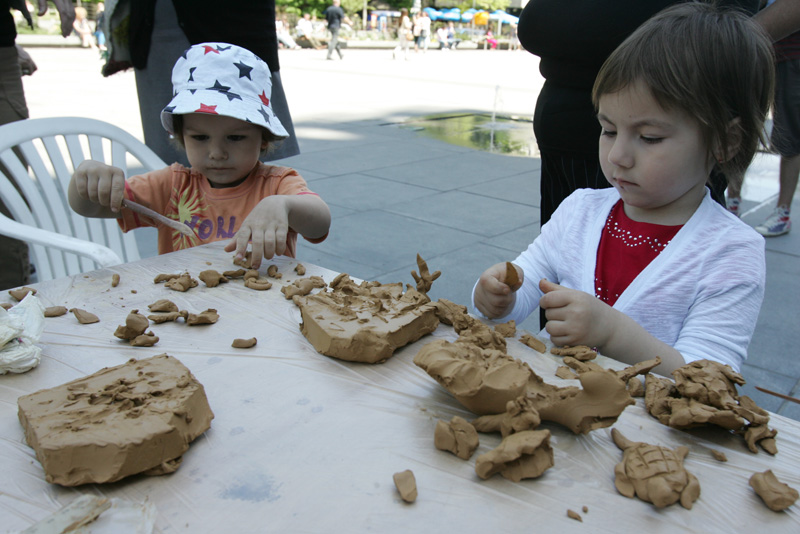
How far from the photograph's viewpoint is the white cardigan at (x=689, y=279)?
135 centimetres

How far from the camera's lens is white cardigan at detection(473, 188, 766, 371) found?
1352mm

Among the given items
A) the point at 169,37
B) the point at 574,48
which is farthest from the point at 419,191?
the point at 574,48

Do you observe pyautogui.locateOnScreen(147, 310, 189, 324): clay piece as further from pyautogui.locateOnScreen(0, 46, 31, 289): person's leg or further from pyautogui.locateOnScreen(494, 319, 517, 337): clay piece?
pyautogui.locateOnScreen(0, 46, 31, 289): person's leg

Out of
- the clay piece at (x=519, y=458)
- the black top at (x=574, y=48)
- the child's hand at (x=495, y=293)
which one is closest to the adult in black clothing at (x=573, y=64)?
the black top at (x=574, y=48)

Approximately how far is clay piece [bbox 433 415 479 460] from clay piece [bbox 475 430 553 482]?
33 mm

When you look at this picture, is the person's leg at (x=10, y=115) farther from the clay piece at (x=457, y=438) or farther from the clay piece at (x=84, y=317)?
the clay piece at (x=457, y=438)

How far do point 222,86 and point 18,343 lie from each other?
108cm

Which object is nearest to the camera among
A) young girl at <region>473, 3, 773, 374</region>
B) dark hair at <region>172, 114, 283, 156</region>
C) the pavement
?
young girl at <region>473, 3, 773, 374</region>

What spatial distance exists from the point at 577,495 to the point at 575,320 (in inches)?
18.8

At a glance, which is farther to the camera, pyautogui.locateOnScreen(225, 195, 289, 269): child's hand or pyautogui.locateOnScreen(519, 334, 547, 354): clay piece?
pyautogui.locateOnScreen(225, 195, 289, 269): child's hand

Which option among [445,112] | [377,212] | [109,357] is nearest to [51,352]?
[109,357]

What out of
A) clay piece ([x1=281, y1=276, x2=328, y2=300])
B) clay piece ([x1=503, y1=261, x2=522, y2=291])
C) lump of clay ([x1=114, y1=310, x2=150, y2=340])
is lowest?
clay piece ([x1=281, y1=276, x2=328, y2=300])

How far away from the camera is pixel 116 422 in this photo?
883 mm

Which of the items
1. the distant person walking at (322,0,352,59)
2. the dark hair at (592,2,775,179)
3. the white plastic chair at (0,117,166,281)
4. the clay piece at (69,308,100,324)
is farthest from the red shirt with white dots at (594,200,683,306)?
the distant person walking at (322,0,352,59)
